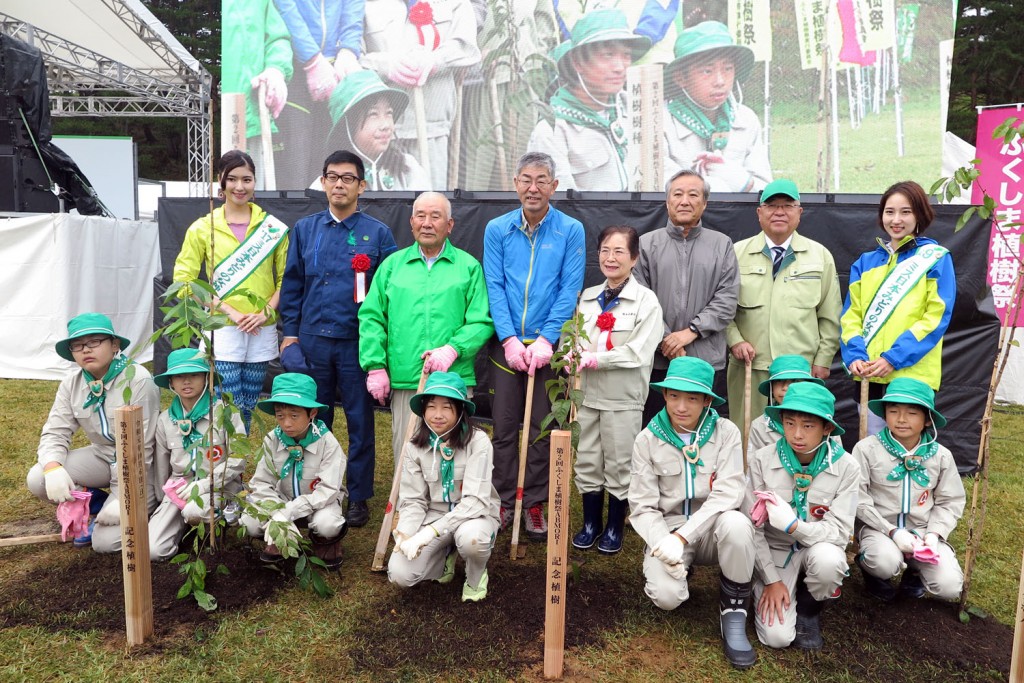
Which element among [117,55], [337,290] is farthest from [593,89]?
[117,55]

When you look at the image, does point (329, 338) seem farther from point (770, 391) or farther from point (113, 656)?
point (770, 391)

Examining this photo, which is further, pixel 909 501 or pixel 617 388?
pixel 617 388

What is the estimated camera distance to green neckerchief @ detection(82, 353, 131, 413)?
10.1 feet

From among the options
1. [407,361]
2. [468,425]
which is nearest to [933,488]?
[468,425]

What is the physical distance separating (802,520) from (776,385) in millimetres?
652

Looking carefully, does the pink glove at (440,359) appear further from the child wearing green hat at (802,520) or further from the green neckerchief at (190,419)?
the child wearing green hat at (802,520)

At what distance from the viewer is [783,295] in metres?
3.19

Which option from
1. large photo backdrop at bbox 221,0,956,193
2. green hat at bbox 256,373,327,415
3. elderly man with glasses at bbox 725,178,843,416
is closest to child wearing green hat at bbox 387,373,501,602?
green hat at bbox 256,373,327,415

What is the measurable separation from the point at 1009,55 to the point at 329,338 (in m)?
17.1

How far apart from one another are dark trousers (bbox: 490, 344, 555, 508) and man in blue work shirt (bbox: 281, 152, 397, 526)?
2.10ft

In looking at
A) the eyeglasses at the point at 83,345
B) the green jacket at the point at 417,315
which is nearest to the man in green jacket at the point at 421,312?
the green jacket at the point at 417,315

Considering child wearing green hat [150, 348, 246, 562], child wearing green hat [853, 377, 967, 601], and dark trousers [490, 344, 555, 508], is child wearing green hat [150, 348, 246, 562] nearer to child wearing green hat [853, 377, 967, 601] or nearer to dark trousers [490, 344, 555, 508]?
dark trousers [490, 344, 555, 508]

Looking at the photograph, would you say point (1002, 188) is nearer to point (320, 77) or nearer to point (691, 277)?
point (691, 277)

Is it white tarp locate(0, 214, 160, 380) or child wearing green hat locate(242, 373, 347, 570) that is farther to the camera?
white tarp locate(0, 214, 160, 380)
